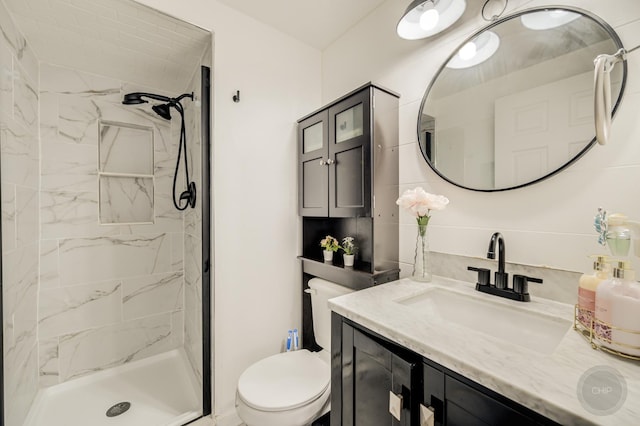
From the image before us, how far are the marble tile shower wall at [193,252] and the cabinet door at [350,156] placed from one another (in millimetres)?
841

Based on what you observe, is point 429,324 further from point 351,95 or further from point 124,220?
point 124,220

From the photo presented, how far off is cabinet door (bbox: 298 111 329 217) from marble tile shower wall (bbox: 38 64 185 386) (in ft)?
4.16

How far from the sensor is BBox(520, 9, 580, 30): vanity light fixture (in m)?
0.90

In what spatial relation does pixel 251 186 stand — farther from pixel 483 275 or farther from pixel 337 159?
pixel 483 275

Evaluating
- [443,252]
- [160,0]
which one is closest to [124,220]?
[160,0]

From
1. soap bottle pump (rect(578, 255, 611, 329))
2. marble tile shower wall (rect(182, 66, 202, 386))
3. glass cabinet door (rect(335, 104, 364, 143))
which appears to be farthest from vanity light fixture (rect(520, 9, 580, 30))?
marble tile shower wall (rect(182, 66, 202, 386))

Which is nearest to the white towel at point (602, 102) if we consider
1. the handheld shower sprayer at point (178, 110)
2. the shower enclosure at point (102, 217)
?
the shower enclosure at point (102, 217)

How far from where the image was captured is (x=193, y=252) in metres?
1.93

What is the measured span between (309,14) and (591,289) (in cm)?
185

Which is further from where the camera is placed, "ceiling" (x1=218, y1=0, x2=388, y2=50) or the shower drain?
the shower drain

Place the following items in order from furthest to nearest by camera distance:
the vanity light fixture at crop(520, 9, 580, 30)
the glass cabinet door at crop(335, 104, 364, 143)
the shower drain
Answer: the shower drain
the glass cabinet door at crop(335, 104, 364, 143)
the vanity light fixture at crop(520, 9, 580, 30)

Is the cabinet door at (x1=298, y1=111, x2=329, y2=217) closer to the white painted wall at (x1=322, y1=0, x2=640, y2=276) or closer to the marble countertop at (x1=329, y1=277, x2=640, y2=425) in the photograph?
the white painted wall at (x1=322, y1=0, x2=640, y2=276)

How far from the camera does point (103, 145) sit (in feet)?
6.61

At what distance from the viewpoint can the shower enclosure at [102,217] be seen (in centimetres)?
137
